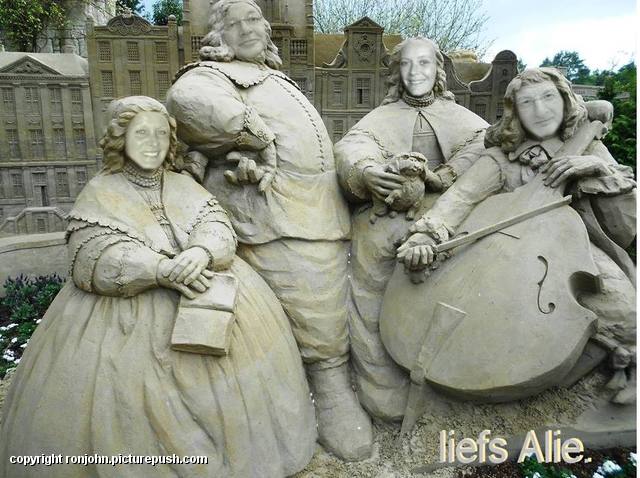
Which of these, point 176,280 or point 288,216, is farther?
point 288,216

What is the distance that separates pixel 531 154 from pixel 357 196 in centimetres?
83

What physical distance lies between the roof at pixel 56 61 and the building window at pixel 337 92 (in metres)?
5.02

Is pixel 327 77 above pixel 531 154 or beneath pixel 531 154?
above

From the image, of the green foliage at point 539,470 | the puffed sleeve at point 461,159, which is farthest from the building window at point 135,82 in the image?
the green foliage at point 539,470

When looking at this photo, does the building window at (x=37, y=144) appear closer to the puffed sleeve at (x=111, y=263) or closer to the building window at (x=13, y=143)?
the building window at (x=13, y=143)

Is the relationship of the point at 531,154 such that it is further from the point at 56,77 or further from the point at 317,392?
the point at 56,77

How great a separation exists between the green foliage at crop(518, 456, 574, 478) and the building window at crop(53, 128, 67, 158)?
10.8m

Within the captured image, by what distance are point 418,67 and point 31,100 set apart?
10046 millimetres

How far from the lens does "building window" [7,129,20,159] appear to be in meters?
10.3

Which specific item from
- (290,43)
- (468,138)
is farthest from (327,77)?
(468,138)

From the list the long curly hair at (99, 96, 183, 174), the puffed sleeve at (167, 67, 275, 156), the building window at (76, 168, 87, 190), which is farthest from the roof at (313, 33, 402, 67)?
the long curly hair at (99, 96, 183, 174)

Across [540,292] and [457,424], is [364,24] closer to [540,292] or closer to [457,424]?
[540,292]

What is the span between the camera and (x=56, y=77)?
10.2 m

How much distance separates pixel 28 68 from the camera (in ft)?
33.2
